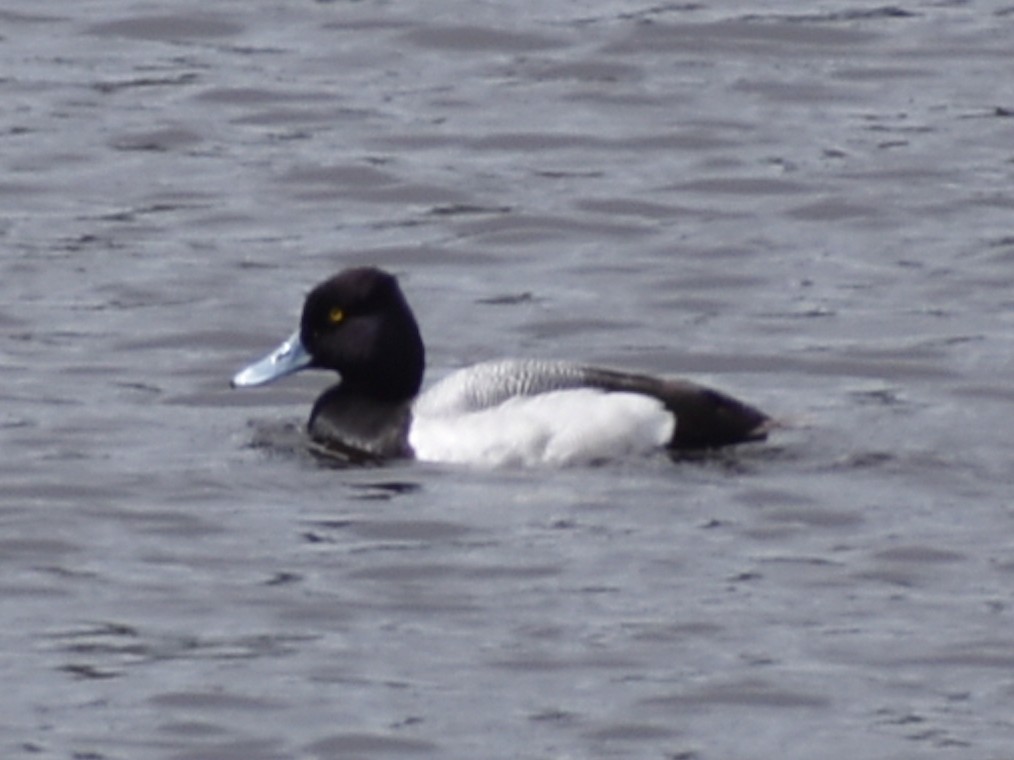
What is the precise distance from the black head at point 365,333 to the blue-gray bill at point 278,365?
0.07 metres

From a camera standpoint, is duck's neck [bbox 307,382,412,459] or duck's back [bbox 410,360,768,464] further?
duck's neck [bbox 307,382,412,459]

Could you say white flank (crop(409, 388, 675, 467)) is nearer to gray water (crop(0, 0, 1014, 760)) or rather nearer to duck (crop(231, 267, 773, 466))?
duck (crop(231, 267, 773, 466))

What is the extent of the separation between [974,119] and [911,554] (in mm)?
7282

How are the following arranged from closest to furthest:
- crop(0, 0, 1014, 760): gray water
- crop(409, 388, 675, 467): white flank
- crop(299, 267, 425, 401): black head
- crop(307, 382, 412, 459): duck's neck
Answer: crop(0, 0, 1014, 760): gray water
crop(409, 388, 675, 467): white flank
crop(307, 382, 412, 459): duck's neck
crop(299, 267, 425, 401): black head

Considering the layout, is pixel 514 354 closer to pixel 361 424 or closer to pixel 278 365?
pixel 278 365

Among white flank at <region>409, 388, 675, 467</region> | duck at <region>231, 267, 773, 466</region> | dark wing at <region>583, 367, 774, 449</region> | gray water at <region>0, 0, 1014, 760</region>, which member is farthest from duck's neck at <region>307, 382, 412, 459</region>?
dark wing at <region>583, 367, 774, 449</region>

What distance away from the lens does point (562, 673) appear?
438 inches

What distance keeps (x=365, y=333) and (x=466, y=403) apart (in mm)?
661

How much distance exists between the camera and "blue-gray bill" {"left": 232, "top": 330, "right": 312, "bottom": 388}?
14.5 meters

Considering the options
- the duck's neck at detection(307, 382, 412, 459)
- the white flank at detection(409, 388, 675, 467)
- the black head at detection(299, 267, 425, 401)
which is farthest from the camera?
the black head at detection(299, 267, 425, 401)

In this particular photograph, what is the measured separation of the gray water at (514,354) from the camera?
36.1 feet

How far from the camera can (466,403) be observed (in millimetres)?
13977

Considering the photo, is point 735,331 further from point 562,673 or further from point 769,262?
point 562,673

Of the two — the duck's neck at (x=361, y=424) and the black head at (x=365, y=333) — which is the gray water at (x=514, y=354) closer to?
the duck's neck at (x=361, y=424)
